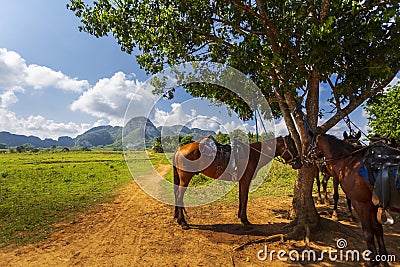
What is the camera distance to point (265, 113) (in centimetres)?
863

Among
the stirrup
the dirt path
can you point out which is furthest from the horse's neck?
the stirrup

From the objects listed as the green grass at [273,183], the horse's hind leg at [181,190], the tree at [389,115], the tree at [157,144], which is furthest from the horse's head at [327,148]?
the tree at [389,115]

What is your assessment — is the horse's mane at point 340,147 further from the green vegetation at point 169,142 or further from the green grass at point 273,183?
the green vegetation at point 169,142

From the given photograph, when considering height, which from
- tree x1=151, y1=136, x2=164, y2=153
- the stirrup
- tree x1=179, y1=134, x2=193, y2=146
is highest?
tree x1=179, y1=134, x2=193, y2=146

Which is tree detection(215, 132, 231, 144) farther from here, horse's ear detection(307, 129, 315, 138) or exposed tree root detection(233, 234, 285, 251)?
exposed tree root detection(233, 234, 285, 251)

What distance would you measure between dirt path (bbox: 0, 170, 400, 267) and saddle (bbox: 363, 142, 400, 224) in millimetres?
1694

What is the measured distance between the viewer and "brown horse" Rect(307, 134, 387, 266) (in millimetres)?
5309

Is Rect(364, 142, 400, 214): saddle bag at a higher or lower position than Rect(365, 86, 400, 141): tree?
lower

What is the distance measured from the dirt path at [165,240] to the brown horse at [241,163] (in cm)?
73

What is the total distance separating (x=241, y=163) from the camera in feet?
27.2

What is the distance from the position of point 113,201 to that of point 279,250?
26.7 feet

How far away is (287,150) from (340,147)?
2009 mm

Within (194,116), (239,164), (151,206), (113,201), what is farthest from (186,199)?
(194,116)

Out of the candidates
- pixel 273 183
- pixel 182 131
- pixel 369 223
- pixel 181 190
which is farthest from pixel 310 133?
pixel 273 183
